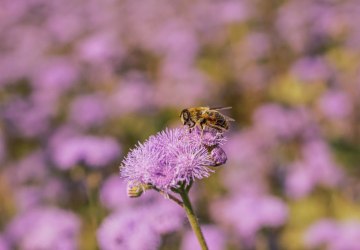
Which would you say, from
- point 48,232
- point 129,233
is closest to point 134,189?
point 129,233

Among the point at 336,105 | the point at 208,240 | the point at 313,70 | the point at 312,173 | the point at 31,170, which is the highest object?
the point at 313,70

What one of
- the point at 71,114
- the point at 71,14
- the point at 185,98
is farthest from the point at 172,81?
the point at 71,14

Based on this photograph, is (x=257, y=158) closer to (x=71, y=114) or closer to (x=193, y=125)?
(x=71, y=114)

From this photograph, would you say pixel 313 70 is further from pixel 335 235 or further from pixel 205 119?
pixel 205 119

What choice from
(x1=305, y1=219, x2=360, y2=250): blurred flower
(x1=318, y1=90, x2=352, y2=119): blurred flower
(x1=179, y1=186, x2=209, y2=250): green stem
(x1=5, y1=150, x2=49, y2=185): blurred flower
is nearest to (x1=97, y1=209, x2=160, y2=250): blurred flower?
(x1=179, y1=186, x2=209, y2=250): green stem

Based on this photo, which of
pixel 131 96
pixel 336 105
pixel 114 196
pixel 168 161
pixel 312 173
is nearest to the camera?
pixel 168 161

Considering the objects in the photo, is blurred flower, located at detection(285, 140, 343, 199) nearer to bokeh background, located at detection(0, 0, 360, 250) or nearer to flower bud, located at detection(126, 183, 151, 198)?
bokeh background, located at detection(0, 0, 360, 250)
